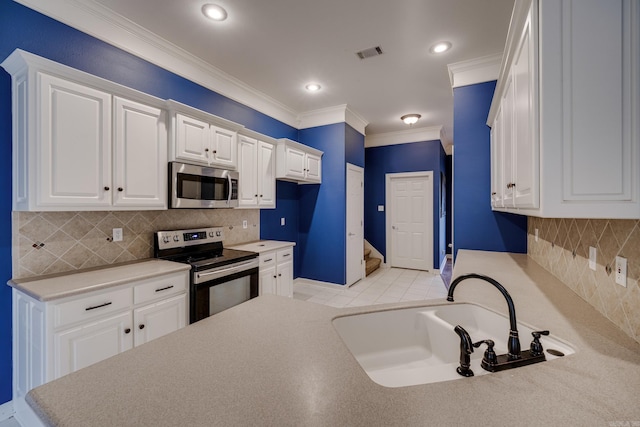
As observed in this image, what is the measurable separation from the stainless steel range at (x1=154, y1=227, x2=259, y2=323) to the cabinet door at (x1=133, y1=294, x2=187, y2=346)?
8 centimetres

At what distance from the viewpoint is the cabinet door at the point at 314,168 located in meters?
4.24

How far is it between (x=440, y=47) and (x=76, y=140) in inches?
127

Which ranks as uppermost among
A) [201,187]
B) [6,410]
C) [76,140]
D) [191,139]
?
[191,139]

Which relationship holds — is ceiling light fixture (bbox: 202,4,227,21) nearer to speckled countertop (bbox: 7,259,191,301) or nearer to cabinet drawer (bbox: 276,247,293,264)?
speckled countertop (bbox: 7,259,191,301)

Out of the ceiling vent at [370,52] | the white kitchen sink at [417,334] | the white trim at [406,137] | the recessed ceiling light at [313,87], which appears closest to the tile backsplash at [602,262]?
the white kitchen sink at [417,334]

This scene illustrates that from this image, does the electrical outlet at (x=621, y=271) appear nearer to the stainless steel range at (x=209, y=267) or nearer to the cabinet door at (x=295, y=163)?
the stainless steel range at (x=209, y=267)

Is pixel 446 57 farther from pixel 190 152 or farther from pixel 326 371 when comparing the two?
pixel 326 371

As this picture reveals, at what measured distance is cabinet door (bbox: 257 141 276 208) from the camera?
349 cm

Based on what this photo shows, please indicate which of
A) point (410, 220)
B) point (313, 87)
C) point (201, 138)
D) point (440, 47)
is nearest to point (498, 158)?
point (440, 47)

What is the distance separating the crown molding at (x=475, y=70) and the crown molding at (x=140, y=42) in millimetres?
2482

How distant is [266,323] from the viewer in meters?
1.15

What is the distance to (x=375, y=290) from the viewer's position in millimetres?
4465

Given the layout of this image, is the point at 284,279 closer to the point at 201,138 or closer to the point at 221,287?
the point at 221,287

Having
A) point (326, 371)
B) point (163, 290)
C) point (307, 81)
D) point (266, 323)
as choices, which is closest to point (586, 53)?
point (326, 371)
